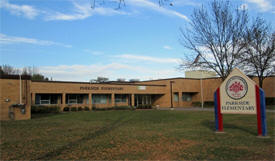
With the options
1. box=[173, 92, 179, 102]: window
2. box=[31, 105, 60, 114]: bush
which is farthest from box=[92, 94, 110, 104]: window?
box=[173, 92, 179, 102]: window

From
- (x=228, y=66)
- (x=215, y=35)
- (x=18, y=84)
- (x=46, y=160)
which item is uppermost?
(x=215, y=35)

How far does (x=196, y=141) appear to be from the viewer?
9.58 m

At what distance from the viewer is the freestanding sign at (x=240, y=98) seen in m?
10.7

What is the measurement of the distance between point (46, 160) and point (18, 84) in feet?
48.1

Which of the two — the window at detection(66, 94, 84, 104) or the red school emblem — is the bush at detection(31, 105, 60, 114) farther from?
the red school emblem

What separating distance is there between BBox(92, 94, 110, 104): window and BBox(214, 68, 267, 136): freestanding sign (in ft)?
99.1

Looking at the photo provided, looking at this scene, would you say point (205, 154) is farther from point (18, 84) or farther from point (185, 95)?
point (185, 95)

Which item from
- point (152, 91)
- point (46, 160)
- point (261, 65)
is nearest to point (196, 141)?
point (46, 160)

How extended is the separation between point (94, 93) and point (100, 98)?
2.19m

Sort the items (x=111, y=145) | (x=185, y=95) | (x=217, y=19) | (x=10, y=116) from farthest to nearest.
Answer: (x=185, y=95)
(x=217, y=19)
(x=10, y=116)
(x=111, y=145)

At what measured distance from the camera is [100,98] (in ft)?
136

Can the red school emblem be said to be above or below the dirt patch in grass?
above

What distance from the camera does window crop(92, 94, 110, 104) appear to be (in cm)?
4063

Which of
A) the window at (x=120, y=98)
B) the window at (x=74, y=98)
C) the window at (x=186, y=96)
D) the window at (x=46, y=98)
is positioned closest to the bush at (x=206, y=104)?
the window at (x=186, y=96)
